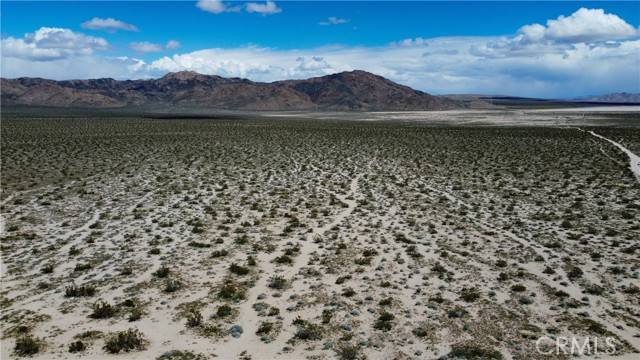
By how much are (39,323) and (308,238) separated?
8.54 metres

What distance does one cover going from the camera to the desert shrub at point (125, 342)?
29.3 feet

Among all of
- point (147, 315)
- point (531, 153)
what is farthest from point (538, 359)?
point (531, 153)

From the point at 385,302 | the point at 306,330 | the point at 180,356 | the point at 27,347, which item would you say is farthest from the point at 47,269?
the point at 385,302

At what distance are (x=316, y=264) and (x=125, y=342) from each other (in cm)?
600

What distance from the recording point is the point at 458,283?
12289 mm

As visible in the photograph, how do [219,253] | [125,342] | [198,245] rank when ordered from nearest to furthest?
[125,342]
[219,253]
[198,245]

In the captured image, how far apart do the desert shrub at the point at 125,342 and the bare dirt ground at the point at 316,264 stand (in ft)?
0.09

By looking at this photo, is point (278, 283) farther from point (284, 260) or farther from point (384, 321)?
point (384, 321)

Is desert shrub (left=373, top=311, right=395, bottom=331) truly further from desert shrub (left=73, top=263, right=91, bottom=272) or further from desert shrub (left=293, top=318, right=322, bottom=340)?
desert shrub (left=73, top=263, right=91, bottom=272)

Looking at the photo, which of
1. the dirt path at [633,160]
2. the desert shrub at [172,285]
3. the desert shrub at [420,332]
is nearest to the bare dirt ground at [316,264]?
the desert shrub at [420,332]

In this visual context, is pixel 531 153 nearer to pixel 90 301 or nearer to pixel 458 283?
pixel 458 283

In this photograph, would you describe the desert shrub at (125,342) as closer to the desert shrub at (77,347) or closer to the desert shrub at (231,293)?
the desert shrub at (77,347)

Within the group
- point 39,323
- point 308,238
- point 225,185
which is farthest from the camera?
point 225,185

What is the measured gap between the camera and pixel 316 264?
13.8 metres
